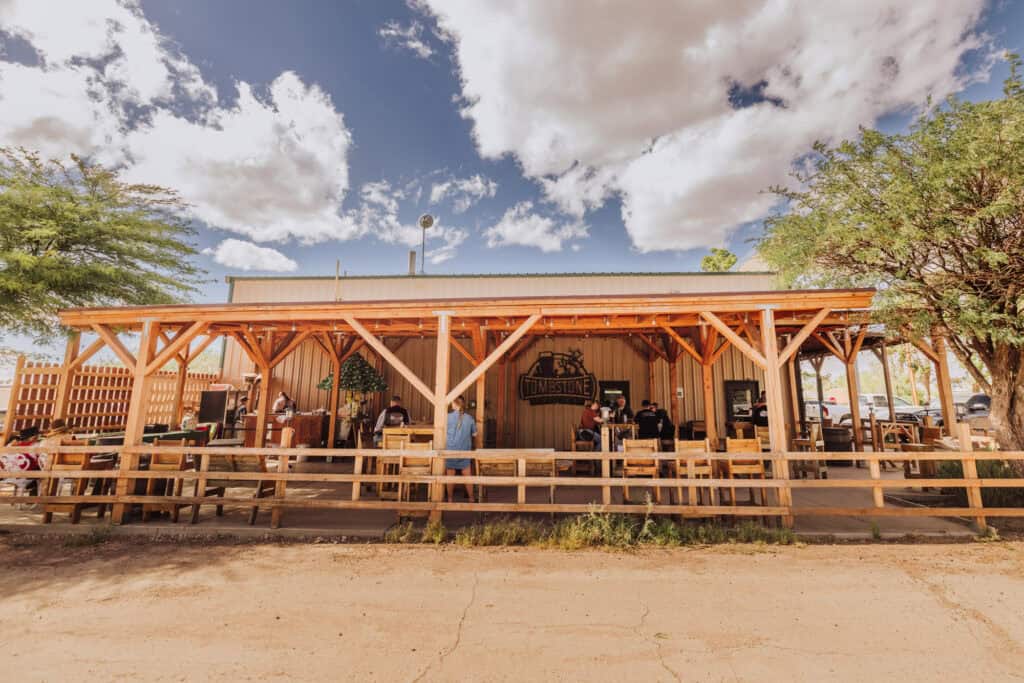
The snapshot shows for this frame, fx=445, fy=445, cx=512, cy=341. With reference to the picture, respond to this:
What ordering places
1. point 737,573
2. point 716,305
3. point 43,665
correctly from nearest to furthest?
point 43,665
point 737,573
point 716,305

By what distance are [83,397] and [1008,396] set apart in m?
19.2

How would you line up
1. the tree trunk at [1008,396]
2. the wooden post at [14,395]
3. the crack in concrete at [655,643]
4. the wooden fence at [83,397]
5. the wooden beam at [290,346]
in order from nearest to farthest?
the crack in concrete at [655,643]
the tree trunk at [1008,396]
the wooden post at [14,395]
the wooden fence at [83,397]
the wooden beam at [290,346]

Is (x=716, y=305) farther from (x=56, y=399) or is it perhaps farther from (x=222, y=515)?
(x=56, y=399)

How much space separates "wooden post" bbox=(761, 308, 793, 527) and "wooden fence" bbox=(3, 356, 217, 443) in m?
12.4

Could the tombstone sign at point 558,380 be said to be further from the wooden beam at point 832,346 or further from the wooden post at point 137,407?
the wooden post at point 137,407

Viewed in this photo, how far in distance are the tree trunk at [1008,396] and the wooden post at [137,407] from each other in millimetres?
13860

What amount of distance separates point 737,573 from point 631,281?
10.4m

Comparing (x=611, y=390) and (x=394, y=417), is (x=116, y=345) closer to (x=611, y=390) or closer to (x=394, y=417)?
(x=394, y=417)

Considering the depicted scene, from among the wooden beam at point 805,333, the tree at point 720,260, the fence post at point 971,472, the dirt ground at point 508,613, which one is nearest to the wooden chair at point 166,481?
the dirt ground at point 508,613

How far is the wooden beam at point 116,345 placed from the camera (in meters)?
6.90

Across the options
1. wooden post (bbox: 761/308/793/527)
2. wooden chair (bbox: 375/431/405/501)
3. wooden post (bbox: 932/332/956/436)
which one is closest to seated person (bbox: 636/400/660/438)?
wooden post (bbox: 761/308/793/527)

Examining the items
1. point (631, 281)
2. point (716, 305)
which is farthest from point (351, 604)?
point (631, 281)

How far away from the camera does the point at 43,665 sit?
305 centimetres

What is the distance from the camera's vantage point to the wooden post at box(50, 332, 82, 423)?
363 inches
